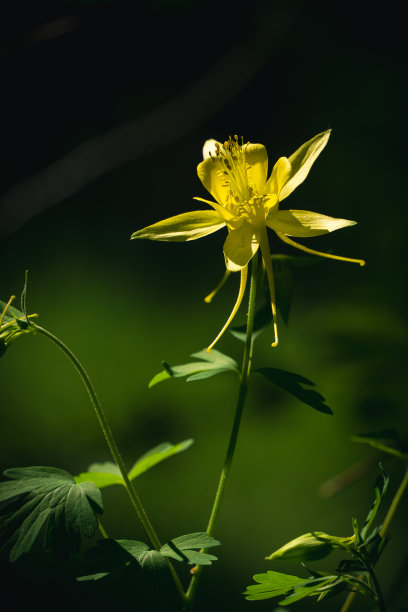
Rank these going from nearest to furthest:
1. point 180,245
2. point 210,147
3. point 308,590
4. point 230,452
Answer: point 308,590, point 230,452, point 210,147, point 180,245

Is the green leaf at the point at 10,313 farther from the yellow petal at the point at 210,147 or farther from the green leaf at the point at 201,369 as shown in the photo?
the yellow petal at the point at 210,147

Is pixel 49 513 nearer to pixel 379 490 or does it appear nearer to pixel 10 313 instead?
pixel 10 313

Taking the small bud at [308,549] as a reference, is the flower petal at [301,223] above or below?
above

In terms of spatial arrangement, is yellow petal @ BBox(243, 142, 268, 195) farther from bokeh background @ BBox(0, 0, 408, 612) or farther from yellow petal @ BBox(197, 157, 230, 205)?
bokeh background @ BBox(0, 0, 408, 612)

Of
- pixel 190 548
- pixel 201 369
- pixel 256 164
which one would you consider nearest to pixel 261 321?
pixel 201 369

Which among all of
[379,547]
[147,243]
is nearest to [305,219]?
[379,547]

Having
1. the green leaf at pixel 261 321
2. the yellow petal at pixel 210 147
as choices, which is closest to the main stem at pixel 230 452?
the green leaf at pixel 261 321

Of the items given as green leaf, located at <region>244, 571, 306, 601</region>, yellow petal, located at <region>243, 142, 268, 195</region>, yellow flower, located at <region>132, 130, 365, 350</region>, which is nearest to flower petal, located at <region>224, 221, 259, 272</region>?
yellow flower, located at <region>132, 130, 365, 350</region>

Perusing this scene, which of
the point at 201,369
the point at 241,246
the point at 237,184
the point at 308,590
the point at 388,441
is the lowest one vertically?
the point at 308,590
